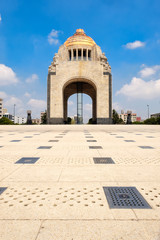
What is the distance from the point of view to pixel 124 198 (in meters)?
2.43

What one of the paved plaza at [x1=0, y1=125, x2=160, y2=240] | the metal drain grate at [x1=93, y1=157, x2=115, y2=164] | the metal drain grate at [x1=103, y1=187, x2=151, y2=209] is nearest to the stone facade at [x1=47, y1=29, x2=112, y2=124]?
the metal drain grate at [x1=93, y1=157, x2=115, y2=164]

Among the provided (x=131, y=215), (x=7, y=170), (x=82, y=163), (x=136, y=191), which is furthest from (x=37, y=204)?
(x=82, y=163)

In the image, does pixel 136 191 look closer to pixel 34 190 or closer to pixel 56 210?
pixel 56 210

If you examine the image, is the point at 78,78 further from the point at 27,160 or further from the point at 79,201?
the point at 79,201

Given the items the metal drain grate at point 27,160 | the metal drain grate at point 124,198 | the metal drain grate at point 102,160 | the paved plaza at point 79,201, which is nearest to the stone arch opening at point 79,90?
the metal drain grate at point 102,160

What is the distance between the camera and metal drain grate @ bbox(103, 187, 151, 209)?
2.24 metres

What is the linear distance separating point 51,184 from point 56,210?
0.87 m

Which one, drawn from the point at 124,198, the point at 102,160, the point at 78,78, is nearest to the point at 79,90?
the point at 78,78

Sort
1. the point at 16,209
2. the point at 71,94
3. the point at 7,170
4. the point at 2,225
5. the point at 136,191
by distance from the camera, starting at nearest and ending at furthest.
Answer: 1. the point at 2,225
2. the point at 16,209
3. the point at 136,191
4. the point at 7,170
5. the point at 71,94

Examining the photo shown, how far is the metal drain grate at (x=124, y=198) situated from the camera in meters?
2.24

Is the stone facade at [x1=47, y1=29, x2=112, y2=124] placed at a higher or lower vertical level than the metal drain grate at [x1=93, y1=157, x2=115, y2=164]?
higher

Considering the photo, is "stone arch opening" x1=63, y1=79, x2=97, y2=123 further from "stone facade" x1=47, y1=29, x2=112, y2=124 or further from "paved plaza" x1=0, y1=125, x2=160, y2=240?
"paved plaza" x1=0, y1=125, x2=160, y2=240

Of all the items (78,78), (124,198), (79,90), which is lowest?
(124,198)

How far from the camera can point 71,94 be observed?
49625 mm
